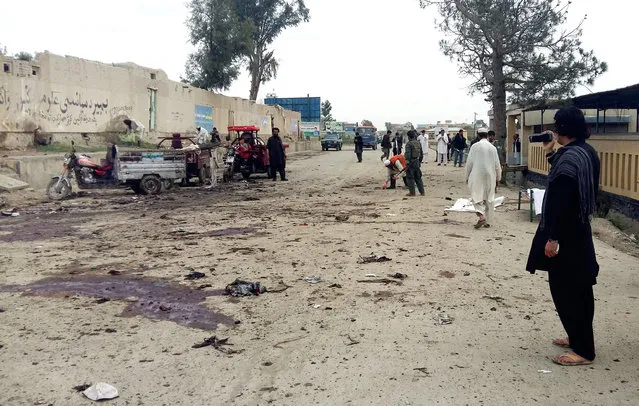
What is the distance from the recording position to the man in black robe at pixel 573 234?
4.19 meters

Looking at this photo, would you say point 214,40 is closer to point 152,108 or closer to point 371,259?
point 152,108

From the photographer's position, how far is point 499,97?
20172 millimetres

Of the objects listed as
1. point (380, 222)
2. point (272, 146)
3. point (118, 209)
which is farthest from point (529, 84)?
point (118, 209)

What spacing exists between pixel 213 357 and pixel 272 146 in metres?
15.4

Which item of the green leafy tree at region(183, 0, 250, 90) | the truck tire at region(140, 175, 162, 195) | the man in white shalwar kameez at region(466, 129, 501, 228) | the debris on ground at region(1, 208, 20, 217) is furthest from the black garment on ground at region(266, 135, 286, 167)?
the green leafy tree at region(183, 0, 250, 90)

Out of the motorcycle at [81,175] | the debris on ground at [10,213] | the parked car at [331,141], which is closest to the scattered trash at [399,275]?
the debris on ground at [10,213]

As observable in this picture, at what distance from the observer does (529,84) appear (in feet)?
63.1

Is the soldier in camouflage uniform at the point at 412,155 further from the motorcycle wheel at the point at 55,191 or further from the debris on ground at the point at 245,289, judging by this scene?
the debris on ground at the point at 245,289

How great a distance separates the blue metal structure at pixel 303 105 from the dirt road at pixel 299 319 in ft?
168

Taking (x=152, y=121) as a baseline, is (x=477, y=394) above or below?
below

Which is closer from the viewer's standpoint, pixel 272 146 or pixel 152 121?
pixel 272 146

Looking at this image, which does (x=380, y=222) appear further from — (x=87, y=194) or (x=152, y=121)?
(x=152, y=121)

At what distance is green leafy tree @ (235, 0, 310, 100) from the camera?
4847 cm

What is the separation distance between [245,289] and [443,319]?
79.3 inches
